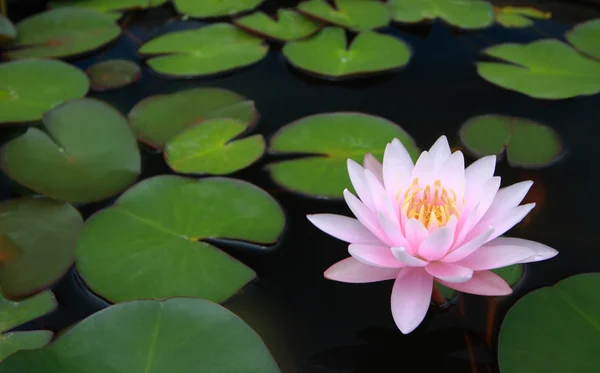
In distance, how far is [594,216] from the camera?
57.3 inches

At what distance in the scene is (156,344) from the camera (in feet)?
3.28

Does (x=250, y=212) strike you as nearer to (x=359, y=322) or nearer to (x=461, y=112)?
(x=359, y=322)

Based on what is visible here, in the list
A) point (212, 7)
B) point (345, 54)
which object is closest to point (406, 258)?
point (345, 54)

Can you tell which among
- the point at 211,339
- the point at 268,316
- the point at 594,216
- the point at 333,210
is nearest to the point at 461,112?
the point at 594,216

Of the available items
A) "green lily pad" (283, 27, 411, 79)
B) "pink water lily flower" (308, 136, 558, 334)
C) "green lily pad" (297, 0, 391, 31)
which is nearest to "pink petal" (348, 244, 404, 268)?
"pink water lily flower" (308, 136, 558, 334)

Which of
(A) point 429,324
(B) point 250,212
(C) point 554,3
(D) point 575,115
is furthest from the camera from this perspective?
(C) point 554,3

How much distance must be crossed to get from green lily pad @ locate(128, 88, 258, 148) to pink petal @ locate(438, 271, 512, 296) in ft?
3.44

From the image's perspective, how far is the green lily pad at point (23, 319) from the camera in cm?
111

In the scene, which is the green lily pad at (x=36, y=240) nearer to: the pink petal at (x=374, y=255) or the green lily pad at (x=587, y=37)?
the pink petal at (x=374, y=255)

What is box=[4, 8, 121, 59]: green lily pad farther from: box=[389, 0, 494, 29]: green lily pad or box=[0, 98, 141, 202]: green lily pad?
box=[389, 0, 494, 29]: green lily pad

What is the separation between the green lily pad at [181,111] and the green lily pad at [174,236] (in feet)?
1.06

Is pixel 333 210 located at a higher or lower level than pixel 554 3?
lower

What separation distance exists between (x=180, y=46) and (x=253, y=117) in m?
0.67

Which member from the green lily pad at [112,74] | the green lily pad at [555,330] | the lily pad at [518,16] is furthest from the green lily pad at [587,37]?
the green lily pad at [112,74]
